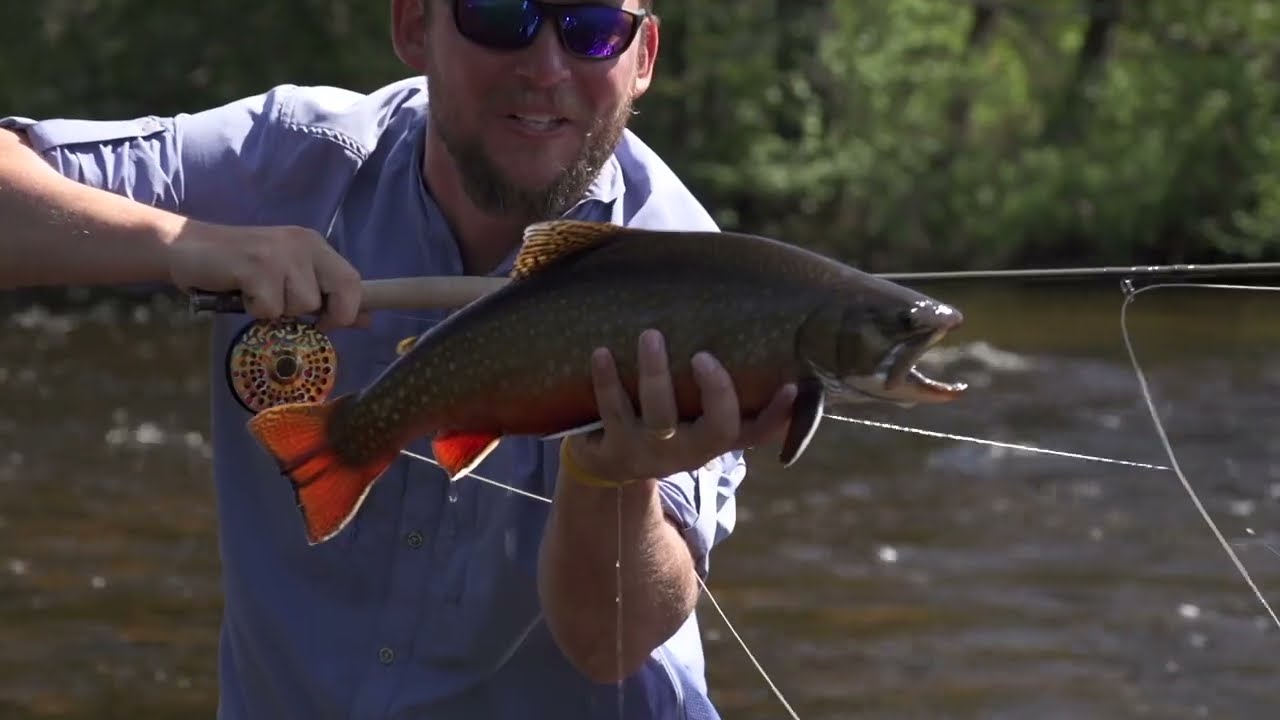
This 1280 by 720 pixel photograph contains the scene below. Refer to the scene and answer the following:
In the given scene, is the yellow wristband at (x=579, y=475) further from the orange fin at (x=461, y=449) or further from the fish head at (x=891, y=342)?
the fish head at (x=891, y=342)

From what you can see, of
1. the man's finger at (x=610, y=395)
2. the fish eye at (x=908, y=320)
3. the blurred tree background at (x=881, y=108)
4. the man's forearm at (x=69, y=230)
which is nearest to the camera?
the fish eye at (x=908, y=320)

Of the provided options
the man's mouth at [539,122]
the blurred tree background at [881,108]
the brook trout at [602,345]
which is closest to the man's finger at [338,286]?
the brook trout at [602,345]

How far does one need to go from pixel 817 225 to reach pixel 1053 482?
37.4 ft

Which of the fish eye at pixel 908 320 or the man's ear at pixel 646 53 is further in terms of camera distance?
the man's ear at pixel 646 53

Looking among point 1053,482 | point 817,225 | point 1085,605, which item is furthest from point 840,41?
point 1085,605

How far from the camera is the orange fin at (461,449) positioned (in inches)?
111

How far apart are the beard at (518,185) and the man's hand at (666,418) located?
1.85 feet

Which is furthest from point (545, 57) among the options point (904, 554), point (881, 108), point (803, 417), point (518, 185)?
point (881, 108)

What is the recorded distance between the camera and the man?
10.4ft

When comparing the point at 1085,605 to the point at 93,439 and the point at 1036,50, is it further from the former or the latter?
the point at 1036,50

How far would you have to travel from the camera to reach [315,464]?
283 cm

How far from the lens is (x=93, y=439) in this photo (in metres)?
11.3

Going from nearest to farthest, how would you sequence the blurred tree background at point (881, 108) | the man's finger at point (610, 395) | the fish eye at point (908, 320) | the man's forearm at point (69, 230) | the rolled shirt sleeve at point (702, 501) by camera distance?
the fish eye at point (908, 320) < the man's finger at point (610, 395) < the man's forearm at point (69, 230) < the rolled shirt sleeve at point (702, 501) < the blurred tree background at point (881, 108)

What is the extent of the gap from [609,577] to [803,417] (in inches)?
26.7
